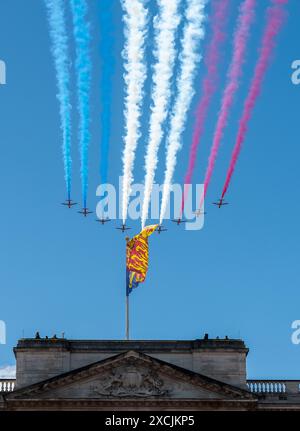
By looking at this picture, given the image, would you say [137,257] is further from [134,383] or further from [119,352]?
[134,383]

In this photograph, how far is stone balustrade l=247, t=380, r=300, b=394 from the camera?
98.6 meters

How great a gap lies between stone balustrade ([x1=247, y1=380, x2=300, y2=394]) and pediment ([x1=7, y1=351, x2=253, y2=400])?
3.40 m

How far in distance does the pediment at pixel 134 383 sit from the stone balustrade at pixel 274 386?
340cm

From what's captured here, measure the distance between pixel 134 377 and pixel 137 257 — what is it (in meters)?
11.5

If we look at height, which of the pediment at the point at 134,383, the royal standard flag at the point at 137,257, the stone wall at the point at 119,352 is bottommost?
the pediment at the point at 134,383

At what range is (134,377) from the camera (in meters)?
96.4

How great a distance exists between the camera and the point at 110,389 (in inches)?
3772

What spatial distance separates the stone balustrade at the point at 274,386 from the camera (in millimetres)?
Answer: 98625

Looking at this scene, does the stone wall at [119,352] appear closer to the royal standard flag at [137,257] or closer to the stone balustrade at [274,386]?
the stone balustrade at [274,386]

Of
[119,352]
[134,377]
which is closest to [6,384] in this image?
[119,352]

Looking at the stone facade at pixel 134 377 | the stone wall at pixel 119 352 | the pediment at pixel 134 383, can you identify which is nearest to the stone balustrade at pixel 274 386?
the stone facade at pixel 134 377
